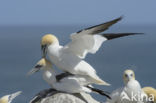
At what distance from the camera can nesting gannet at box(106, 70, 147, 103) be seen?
971cm

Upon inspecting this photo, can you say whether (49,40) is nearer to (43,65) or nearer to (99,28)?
(43,65)

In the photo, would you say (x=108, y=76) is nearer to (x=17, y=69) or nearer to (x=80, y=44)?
(x=17, y=69)

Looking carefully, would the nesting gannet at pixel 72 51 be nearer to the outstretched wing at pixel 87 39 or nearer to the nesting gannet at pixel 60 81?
the outstretched wing at pixel 87 39

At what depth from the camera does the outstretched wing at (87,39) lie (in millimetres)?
9453

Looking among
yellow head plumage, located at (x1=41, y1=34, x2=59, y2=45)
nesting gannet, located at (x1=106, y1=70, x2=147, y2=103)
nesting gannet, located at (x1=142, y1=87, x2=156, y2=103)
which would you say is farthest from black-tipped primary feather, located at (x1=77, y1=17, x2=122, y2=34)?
nesting gannet, located at (x1=142, y1=87, x2=156, y2=103)

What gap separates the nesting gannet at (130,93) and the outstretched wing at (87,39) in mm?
723

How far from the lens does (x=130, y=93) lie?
9812 mm

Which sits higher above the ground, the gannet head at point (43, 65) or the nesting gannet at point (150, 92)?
the gannet head at point (43, 65)

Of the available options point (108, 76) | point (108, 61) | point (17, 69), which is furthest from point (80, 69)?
point (108, 61)

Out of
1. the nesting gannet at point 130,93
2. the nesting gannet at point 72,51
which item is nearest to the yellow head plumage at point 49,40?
the nesting gannet at point 72,51

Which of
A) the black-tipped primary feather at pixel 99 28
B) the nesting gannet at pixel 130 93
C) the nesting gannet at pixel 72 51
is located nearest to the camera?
the black-tipped primary feather at pixel 99 28


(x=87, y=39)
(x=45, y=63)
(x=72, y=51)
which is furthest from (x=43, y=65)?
(x=87, y=39)

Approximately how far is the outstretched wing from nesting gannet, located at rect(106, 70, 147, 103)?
2.37 ft

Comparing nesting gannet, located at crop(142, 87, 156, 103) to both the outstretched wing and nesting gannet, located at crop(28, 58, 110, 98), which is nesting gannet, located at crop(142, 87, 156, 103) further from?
the outstretched wing
